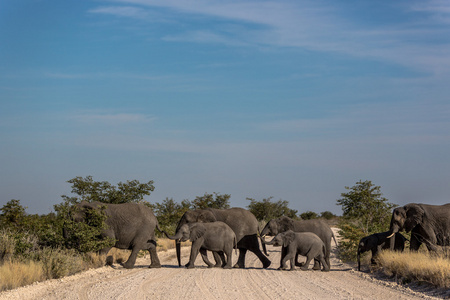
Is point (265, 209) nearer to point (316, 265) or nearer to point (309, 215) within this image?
point (309, 215)

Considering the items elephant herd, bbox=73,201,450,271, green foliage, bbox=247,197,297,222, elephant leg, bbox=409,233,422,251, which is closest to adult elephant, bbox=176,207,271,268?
elephant herd, bbox=73,201,450,271

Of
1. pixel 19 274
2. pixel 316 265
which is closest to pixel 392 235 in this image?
pixel 316 265

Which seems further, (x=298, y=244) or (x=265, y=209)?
(x=265, y=209)

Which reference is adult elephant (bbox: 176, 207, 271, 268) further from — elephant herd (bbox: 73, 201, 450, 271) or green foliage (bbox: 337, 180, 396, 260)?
green foliage (bbox: 337, 180, 396, 260)

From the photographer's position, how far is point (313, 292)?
592 inches

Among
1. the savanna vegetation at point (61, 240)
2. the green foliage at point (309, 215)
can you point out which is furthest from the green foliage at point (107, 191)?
the green foliage at point (309, 215)

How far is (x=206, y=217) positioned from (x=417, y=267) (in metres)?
8.82

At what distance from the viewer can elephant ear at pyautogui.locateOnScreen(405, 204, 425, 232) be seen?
862 inches

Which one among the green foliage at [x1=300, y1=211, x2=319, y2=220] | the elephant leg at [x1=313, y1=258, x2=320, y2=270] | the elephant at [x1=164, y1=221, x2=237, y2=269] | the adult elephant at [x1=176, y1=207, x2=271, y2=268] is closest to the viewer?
the elephant at [x1=164, y1=221, x2=237, y2=269]

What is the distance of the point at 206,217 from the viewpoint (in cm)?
2336

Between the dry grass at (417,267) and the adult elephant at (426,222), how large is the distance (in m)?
1.21

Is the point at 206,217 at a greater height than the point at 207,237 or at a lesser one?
greater

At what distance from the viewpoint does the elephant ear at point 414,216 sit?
21.9 meters

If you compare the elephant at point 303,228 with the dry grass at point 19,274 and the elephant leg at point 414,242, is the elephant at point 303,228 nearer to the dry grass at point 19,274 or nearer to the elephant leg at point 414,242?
the elephant leg at point 414,242
